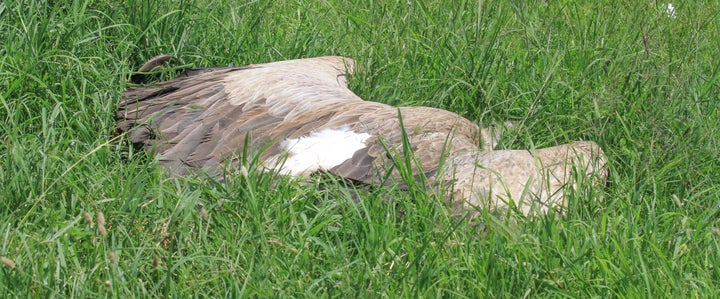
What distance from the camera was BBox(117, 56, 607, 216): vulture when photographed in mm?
3654

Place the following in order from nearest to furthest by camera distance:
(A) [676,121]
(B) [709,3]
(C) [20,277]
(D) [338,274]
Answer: (C) [20,277] < (D) [338,274] < (A) [676,121] < (B) [709,3]

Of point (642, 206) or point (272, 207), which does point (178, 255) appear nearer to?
point (272, 207)

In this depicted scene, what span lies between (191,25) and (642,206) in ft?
7.91

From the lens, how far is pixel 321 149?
3914mm

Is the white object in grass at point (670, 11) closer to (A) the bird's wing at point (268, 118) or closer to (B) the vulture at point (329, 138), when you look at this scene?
(B) the vulture at point (329, 138)

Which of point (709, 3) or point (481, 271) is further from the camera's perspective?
point (709, 3)

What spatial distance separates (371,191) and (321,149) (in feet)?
1.18

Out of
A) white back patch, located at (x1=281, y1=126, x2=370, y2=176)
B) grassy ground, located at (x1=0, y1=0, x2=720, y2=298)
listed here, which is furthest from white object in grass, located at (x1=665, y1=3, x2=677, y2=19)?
white back patch, located at (x1=281, y1=126, x2=370, y2=176)

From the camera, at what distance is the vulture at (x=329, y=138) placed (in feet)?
12.0

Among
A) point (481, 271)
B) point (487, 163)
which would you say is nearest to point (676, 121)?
point (487, 163)

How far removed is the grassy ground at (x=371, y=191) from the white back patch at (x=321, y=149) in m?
0.13

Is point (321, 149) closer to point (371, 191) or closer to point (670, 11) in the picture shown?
point (371, 191)

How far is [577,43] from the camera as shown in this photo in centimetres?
524

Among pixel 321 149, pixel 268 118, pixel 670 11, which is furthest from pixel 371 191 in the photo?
pixel 670 11
